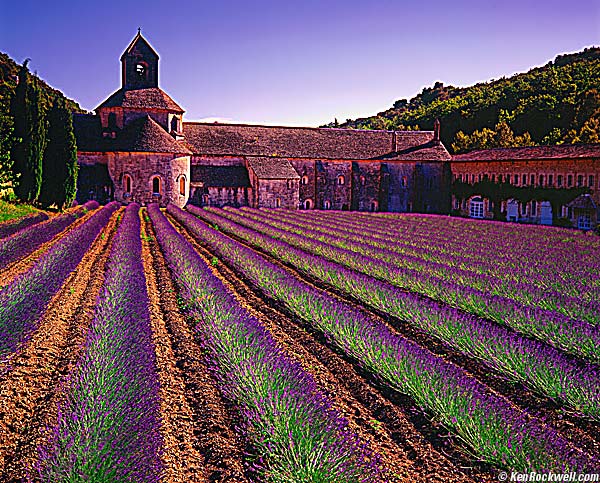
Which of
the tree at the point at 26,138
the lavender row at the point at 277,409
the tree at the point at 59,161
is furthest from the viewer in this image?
the tree at the point at 59,161

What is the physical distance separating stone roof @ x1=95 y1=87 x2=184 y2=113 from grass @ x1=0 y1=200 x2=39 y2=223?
1549cm

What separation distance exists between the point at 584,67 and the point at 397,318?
66.8 meters

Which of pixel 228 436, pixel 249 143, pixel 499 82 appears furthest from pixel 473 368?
pixel 499 82

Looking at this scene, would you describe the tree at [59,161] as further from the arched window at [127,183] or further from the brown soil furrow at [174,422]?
the brown soil furrow at [174,422]

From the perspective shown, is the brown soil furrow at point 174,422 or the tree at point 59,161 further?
the tree at point 59,161

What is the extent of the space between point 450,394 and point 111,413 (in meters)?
2.95

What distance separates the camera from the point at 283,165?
42.2 metres

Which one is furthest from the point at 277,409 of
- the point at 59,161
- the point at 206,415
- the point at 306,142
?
the point at 306,142

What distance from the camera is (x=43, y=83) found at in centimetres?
7025

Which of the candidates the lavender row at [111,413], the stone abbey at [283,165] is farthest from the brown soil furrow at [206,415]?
the stone abbey at [283,165]

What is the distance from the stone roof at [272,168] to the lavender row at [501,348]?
2930 cm

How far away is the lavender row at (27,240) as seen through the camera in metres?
12.9

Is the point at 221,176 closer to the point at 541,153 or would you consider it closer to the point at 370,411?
the point at 541,153

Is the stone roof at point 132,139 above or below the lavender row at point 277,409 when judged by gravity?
above
